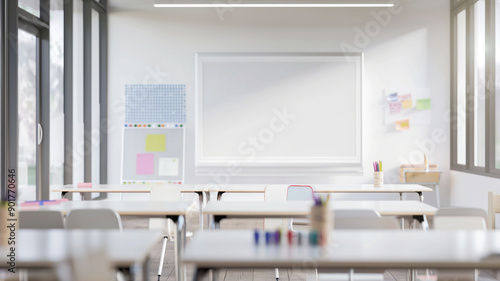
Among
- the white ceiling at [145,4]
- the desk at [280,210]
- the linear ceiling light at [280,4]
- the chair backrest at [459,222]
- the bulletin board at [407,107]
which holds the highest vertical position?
the white ceiling at [145,4]

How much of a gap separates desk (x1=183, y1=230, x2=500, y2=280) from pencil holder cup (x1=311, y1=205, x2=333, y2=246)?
0.14 ft

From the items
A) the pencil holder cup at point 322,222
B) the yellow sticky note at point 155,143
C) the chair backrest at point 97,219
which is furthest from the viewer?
the yellow sticky note at point 155,143

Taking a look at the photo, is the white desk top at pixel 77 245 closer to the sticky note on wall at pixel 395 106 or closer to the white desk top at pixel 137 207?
the white desk top at pixel 137 207

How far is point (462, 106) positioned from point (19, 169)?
5879 mm

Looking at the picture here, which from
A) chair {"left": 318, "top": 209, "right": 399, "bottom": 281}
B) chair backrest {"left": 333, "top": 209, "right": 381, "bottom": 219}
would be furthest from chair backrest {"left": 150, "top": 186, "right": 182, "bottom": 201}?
chair {"left": 318, "top": 209, "right": 399, "bottom": 281}

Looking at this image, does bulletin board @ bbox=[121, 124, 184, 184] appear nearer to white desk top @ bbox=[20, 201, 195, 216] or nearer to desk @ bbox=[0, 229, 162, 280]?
white desk top @ bbox=[20, 201, 195, 216]

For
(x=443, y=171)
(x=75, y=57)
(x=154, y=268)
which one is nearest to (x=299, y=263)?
(x=154, y=268)

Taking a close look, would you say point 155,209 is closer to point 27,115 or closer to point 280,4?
point 27,115

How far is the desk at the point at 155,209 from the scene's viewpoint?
334 centimetres

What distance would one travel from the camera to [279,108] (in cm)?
767

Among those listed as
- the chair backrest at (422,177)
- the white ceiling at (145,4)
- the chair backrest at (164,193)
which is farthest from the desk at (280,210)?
the white ceiling at (145,4)

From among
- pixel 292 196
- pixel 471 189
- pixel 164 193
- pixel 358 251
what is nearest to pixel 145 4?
pixel 164 193

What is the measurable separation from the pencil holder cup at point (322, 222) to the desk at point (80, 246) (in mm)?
692

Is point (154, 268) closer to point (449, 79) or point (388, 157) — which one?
point (388, 157)
